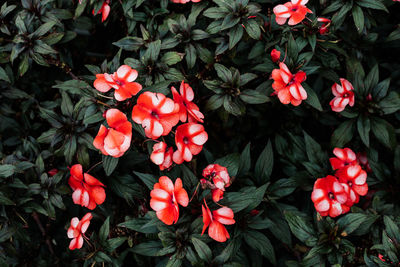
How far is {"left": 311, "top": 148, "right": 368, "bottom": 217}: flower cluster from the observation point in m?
1.92

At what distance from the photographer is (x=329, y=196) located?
197 cm

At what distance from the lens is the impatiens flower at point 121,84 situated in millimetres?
1645

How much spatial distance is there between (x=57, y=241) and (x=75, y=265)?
0.39 metres

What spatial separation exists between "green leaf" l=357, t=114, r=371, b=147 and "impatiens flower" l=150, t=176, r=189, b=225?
1.20 meters

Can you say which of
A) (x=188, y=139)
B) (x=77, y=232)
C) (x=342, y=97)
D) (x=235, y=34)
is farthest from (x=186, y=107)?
(x=342, y=97)

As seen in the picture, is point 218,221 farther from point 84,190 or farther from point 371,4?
point 371,4

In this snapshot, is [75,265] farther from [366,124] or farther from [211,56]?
[366,124]

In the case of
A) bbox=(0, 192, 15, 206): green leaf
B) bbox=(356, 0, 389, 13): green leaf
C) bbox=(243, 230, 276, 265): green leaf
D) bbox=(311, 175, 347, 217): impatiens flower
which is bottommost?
bbox=(243, 230, 276, 265): green leaf

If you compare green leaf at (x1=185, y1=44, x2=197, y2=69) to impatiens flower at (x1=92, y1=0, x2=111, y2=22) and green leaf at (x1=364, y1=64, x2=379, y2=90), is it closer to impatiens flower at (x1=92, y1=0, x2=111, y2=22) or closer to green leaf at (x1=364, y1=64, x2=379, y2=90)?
impatiens flower at (x1=92, y1=0, x2=111, y2=22)

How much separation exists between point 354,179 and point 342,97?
503mm

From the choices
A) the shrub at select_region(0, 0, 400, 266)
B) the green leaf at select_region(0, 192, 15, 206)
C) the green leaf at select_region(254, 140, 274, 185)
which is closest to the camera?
the shrub at select_region(0, 0, 400, 266)

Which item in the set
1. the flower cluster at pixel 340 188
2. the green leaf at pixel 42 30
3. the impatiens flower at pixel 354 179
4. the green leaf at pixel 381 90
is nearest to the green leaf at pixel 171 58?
the green leaf at pixel 42 30

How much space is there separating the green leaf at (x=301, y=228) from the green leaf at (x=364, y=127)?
0.68m

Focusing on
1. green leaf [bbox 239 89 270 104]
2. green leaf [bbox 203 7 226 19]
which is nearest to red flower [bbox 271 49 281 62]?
green leaf [bbox 239 89 270 104]
